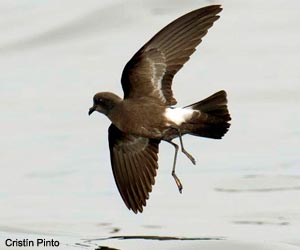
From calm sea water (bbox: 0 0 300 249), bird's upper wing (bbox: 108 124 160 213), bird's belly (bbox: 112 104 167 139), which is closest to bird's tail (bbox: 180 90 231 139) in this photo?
→ bird's belly (bbox: 112 104 167 139)

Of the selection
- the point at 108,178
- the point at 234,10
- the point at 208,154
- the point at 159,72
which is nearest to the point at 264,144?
the point at 208,154

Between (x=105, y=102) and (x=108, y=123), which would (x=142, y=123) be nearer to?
(x=105, y=102)

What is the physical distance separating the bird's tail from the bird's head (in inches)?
18.4

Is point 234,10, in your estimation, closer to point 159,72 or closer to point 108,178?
point 108,178

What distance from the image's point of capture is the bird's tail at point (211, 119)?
856cm

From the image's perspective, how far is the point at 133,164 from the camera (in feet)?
30.5

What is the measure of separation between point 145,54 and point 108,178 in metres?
3.03

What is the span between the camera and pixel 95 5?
1767 centimetres

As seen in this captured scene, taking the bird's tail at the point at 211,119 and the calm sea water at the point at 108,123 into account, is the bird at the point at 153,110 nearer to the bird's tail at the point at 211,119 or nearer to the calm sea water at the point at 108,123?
the bird's tail at the point at 211,119

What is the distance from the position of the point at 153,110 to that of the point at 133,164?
60 cm

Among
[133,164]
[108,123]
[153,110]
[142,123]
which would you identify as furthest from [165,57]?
[108,123]

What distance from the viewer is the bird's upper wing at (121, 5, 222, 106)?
29.3 feet

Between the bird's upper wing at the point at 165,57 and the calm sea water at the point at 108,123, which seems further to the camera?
the calm sea water at the point at 108,123

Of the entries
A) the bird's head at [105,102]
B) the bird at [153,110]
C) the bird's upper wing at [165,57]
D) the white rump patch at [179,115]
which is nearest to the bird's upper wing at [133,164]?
the bird at [153,110]
